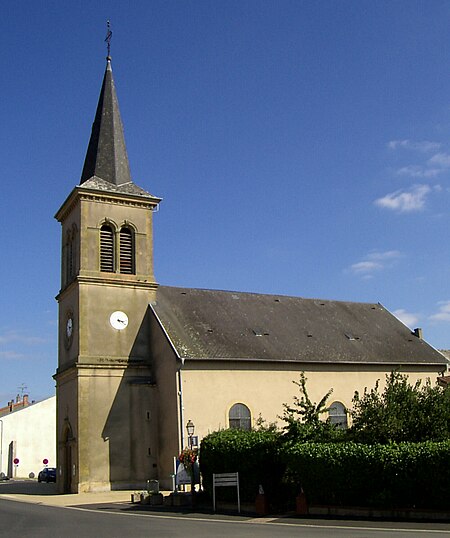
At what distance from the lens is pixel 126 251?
3481 cm

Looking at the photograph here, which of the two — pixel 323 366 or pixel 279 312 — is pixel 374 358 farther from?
pixel 279 312

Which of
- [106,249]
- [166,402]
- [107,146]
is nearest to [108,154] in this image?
[107,146]

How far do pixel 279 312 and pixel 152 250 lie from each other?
858 centimetres

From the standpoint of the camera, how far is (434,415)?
19094 mm

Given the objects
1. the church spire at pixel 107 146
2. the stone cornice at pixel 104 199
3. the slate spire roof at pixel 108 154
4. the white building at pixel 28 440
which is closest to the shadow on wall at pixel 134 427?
the stone cornice at pixel 104 199

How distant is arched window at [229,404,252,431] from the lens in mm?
31844

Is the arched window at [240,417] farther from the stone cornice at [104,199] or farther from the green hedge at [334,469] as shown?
the stone cornice at [104,199]

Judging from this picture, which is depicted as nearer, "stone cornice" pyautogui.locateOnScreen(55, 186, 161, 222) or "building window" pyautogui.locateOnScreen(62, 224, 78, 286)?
"stone cornice" pyautogui.locateOnScreen(55, 186, 161, 222)

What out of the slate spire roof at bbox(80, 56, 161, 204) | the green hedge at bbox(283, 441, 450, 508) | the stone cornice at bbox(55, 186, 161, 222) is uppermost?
the slate spire roof at bbox(80, 56, 161, 204)

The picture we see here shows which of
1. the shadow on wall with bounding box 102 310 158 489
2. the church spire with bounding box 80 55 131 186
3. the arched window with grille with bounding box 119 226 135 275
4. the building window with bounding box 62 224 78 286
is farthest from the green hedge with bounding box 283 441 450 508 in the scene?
the church spire with bounding box 80 55 131 186

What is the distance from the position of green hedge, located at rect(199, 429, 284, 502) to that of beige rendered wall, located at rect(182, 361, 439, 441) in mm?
9040

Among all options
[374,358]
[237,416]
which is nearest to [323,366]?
[374,358]

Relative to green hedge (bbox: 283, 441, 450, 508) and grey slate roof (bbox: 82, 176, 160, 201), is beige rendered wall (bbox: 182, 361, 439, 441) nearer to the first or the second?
grey slate roof (bbox: 82, 176, 160, 201)

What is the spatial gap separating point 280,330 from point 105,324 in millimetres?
9740
